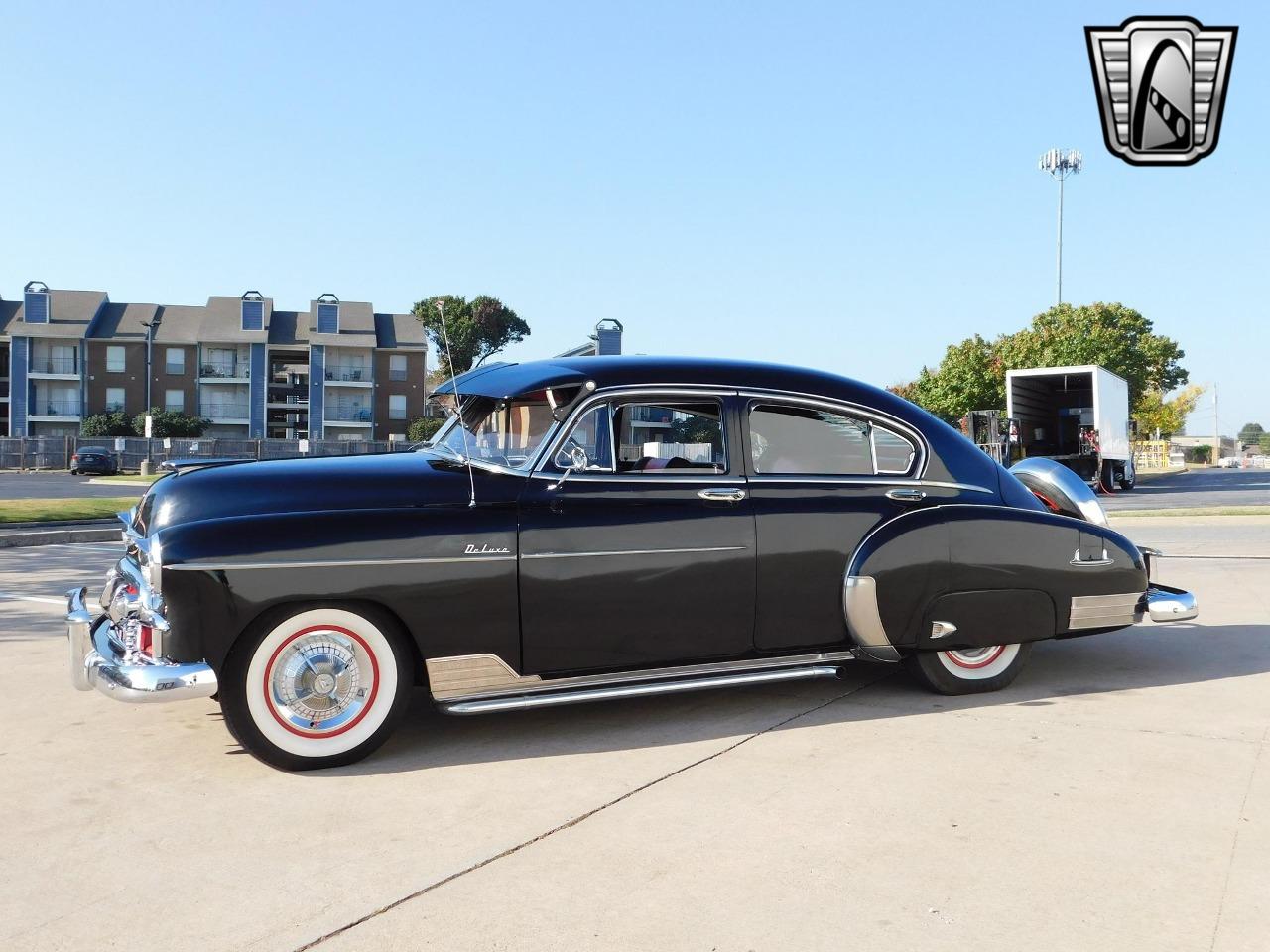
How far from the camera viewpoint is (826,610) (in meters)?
5.17

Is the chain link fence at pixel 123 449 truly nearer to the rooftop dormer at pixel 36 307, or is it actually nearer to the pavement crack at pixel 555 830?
the rooftop dormer at pixel 36 307

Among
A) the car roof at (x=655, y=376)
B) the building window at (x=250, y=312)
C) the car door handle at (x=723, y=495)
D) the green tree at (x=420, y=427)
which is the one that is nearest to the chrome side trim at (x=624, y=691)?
the car door handle at (x=723, y=495)

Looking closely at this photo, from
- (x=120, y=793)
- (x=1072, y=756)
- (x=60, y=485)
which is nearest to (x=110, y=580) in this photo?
(x=120, y=793)

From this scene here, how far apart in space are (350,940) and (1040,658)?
4.94m

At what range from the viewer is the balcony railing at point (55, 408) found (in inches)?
2694

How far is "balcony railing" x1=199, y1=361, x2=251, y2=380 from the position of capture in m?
69.6

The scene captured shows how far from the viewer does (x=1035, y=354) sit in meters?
54.8

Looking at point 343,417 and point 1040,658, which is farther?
point 343,417

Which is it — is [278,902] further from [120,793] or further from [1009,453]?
[1009,453]

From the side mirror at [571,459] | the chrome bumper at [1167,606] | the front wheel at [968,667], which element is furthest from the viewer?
the chrome bumper at [1167,606]

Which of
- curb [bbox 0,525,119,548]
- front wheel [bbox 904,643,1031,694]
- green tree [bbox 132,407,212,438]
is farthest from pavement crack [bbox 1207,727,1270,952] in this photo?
green tree [bbox 132,407,212,438]

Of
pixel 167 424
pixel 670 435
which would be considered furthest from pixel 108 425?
pixel 670 435

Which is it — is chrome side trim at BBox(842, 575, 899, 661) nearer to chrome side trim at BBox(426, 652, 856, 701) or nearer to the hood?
chrome side trim at BBox(426, 652, 856, 701)

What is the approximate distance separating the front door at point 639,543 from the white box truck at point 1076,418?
25509 mm
